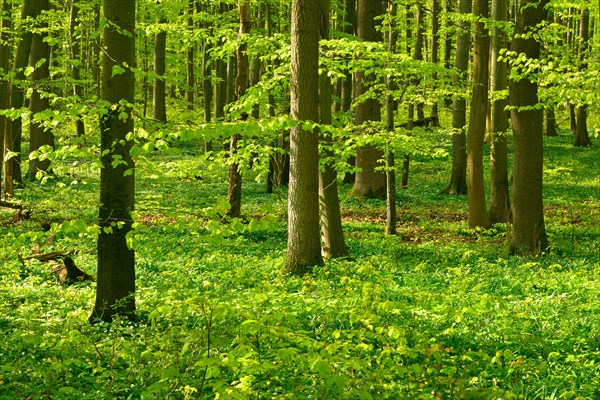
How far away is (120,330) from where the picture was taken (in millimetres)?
7156

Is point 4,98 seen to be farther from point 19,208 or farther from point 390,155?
point 390,155

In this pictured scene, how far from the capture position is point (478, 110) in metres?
14.8

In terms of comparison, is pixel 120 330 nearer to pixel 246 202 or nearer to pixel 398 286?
pixel 398 286

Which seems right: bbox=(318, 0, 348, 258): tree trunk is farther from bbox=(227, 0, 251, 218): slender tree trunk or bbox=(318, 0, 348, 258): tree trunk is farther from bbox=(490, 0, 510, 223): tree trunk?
bbox=(490, 0, 510, 223): tree trunk

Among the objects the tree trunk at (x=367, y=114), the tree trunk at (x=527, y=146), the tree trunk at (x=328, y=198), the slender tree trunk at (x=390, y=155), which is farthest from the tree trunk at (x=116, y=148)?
the tree trunk at (x=367, y=114)

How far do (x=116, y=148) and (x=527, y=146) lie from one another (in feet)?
29.6

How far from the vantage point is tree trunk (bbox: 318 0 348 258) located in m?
11.9

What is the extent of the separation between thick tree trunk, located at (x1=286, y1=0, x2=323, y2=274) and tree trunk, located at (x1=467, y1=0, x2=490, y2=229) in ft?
20.0

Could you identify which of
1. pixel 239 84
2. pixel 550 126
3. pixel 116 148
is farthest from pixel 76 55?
pixel 550 126

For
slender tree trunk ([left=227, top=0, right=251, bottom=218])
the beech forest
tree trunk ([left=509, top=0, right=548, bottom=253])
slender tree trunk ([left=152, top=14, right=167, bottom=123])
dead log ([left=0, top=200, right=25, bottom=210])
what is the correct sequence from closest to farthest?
the beech forest, tree trunk ([left=509, top=0, right=548, bottom=253]), slender tree trunk ([left=227, top=0, right=251, bottom=218]), dead log ([left=0, top=200, right=25, bottom=210]), slender tree trunk ([left=152, top=14, right=167, bottom=123])

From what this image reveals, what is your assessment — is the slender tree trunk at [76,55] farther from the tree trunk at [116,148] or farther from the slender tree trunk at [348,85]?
the slender tree trunk at [348,85]

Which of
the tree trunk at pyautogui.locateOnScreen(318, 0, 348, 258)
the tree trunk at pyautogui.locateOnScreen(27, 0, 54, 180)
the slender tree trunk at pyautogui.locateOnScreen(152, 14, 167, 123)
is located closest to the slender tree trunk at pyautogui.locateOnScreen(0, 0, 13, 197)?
the tree trunk at pyautogui.locateOnScreen(27, 0, 54, 180)

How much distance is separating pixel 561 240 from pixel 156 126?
1153 cm

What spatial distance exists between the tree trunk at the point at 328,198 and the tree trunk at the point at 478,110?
448cm
